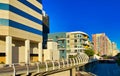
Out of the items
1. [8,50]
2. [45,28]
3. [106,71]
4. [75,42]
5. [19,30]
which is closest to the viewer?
[8,50]

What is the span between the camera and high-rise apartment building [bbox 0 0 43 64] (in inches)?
2282

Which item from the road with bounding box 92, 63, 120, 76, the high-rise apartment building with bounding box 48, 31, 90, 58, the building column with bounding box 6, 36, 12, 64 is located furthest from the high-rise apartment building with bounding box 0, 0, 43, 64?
the high-rise apartment building with bounding box 48, 31, 90, 58

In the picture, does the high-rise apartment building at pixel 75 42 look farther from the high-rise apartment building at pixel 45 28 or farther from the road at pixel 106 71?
the high-rise apartment building at pixel 45 28

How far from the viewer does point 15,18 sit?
2409 inches

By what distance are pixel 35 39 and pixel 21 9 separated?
12.5 metres

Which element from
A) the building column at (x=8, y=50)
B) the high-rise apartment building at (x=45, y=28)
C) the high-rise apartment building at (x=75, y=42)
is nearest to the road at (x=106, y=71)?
the high-rise apartment building at (x=75, y=42)

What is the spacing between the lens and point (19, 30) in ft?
207

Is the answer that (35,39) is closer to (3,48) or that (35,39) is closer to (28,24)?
(28,24)

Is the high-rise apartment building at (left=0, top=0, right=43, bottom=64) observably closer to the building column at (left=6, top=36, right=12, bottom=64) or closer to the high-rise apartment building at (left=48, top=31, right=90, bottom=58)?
the building column at (left=6, top=36, right=12, bottom=64)

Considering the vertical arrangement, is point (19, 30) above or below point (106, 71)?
above

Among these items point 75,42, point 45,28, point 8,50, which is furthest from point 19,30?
point 75,42

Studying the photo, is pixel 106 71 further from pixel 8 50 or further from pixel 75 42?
pixel 8 50

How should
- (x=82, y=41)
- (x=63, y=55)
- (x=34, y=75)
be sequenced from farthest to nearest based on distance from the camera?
(x=82, y=41)
(x=63, y=55)
(x=34, y=75)

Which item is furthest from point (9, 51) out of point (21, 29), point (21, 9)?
point (21, 9)
